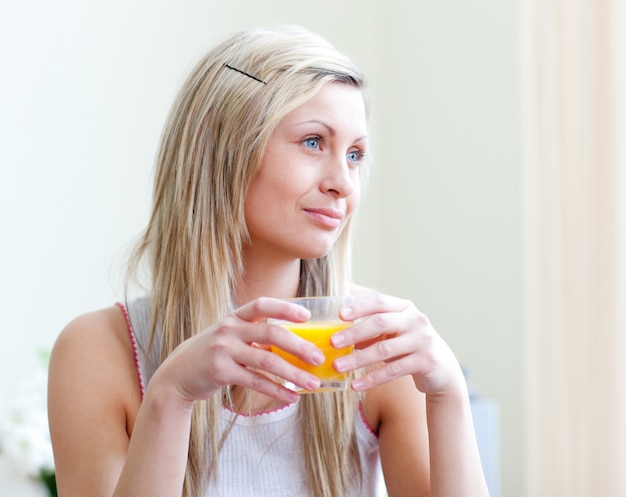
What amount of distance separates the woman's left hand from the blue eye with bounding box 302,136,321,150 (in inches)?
15.5

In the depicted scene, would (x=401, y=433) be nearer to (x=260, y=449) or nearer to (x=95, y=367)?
(x=260, y=449)

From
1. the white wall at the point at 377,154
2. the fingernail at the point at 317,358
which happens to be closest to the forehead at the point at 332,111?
the fingernail at the point at 317,358

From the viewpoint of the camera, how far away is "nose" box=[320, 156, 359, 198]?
1.62 meters

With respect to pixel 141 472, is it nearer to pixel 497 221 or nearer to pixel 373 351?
pixel 373 351

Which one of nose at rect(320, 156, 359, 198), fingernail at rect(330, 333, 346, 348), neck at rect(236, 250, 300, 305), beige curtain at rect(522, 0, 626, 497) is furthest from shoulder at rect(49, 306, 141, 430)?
beige curtain at rect(522, 0, 626, 497)

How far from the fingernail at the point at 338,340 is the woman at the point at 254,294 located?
9.4 inches

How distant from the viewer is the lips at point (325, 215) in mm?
1617

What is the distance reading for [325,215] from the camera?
63.9 inches

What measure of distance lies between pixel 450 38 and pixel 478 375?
1602 millimetres

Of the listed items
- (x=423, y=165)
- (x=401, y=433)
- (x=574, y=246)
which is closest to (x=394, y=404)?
(x=401, y=433)

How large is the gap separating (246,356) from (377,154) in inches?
139

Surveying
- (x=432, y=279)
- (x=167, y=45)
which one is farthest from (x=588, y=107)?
(x=167, y=45)

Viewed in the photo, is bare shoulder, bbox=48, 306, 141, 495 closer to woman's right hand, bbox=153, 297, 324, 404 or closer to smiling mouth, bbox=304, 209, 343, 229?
woman's right hand, bbox=153, 297, 324, 404

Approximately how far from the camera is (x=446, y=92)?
450 centimetres
